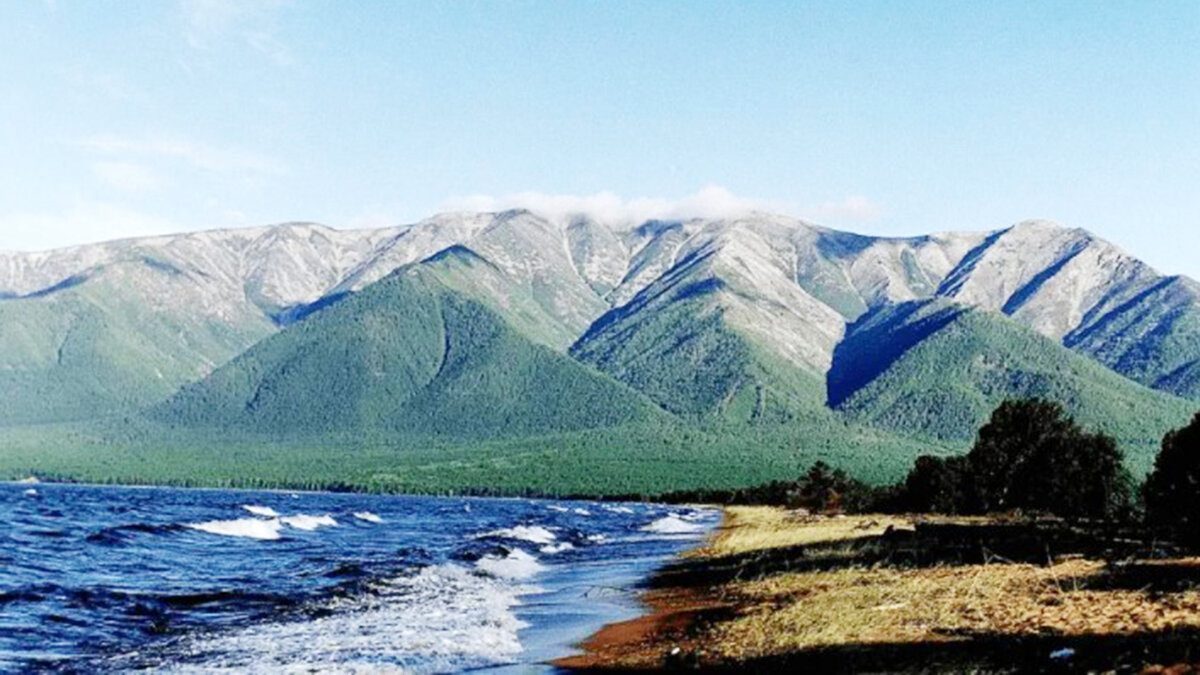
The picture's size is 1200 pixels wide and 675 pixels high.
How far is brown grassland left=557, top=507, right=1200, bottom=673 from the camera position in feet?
57.6

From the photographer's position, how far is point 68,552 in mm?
52719

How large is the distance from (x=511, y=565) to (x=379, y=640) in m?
26.8

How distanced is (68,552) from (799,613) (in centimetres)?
4170

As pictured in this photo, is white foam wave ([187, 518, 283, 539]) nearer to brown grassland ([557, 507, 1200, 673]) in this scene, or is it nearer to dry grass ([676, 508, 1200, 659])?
brown grassland ([557, 507, 1200, 673])

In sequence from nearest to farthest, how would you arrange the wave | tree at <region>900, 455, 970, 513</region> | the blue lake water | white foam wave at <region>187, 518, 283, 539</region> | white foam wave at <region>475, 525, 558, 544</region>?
the blue lake water → the wave → white foam wave at <region>187, 518, 283, 539</region> → white foam wave at <region>475, 525, 558, 544</region> → tree at <region>900, 455, 970, 513</region>

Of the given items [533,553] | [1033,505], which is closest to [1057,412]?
[1033,505]

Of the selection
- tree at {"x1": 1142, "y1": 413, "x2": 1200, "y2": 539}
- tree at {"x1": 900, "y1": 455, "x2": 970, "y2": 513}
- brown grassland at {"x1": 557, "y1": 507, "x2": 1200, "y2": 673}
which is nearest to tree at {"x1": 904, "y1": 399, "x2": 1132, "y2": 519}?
tree at {"x1": 900, "y1": 455, "x2": 970, "y2": 513}

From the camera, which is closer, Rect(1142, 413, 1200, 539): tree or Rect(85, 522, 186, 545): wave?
Rect(1142, 413, 1200, 539): tree

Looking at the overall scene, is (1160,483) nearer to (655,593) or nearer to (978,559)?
(978,559)

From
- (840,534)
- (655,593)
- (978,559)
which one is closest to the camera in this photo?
(978,559)

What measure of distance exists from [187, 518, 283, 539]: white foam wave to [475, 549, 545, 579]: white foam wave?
912 inches

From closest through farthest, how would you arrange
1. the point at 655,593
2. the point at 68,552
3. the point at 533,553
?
the point at 655,593 < the point at 68,552 < the point at 533,553

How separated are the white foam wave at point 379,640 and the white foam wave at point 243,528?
40653 mm

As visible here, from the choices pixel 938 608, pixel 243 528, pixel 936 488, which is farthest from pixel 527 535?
pixel 936 488
